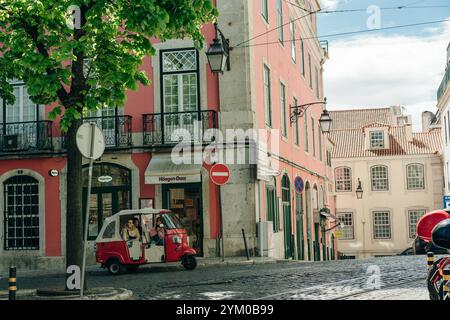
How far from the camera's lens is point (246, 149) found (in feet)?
66.7

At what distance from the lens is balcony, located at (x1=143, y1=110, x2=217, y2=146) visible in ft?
67.2

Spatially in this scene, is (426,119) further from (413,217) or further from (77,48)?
(77,48)

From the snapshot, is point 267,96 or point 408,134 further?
point 408,134

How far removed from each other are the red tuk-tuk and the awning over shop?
324 centimetres

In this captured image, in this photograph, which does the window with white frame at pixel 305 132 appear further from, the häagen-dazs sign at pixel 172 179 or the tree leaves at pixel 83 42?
the tree leaves at pixel 83 42

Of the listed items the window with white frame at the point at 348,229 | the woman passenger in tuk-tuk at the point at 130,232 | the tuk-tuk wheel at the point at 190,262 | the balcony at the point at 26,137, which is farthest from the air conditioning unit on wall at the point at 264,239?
the window with white frame at the point at 348,229

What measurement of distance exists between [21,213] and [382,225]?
112 ft

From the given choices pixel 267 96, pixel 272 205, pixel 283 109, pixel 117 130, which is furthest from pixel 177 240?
pixel 283 109

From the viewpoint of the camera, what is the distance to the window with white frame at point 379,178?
51.1 m

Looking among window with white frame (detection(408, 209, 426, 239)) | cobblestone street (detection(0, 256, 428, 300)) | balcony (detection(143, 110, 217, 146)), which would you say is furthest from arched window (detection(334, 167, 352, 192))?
cobblestone street (detection(0, 256, 428, 300))

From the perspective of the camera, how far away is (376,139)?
51562mm

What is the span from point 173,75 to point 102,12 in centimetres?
923

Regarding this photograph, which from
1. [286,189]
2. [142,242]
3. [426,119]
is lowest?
[142,242]
